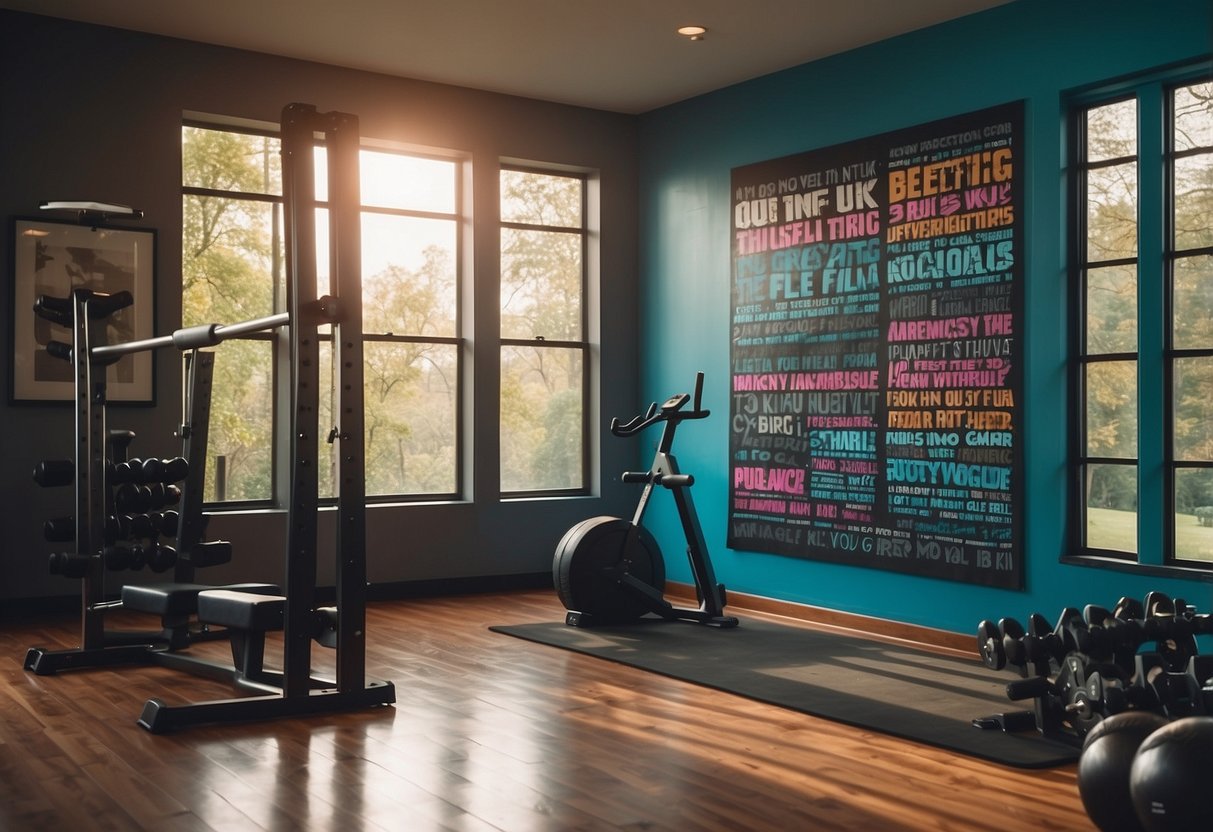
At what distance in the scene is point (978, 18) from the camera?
5.67 meters

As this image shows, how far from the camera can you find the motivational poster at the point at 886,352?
5.52 metres

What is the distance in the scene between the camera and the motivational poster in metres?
5.52

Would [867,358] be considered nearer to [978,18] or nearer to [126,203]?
[978,18]

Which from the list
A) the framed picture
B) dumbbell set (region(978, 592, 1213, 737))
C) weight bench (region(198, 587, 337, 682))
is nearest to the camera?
dumbbell set (region(978, 592, 1213, 737))

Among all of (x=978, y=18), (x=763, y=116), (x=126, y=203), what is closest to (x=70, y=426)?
(x=126, y=203)

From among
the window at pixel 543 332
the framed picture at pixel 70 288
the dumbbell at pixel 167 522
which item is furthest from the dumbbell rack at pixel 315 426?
the window at pixel 543 332

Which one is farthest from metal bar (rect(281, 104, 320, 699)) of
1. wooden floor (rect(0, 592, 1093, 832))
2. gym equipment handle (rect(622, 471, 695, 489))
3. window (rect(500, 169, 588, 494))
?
window (rect(500, 169, 588, 494))

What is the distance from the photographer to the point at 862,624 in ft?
20.1

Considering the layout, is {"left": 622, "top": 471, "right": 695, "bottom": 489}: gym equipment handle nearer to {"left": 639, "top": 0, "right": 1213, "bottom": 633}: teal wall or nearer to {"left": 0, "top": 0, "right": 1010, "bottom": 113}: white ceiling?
{"left": 639, "top": 0, "right": 1213, "bottom": 633}: teal wall

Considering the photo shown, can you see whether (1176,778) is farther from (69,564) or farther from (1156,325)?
(69,564)

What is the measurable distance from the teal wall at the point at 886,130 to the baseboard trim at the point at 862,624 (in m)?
0.05

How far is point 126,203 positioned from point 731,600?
12.4 ft

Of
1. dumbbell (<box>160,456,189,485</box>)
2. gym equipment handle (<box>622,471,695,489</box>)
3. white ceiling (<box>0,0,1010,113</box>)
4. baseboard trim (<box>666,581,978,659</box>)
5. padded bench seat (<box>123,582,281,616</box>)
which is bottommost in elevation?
baseboard trim (<box>666,581,978,659</box>)

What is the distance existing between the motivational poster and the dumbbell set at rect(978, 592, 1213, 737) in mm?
1460
